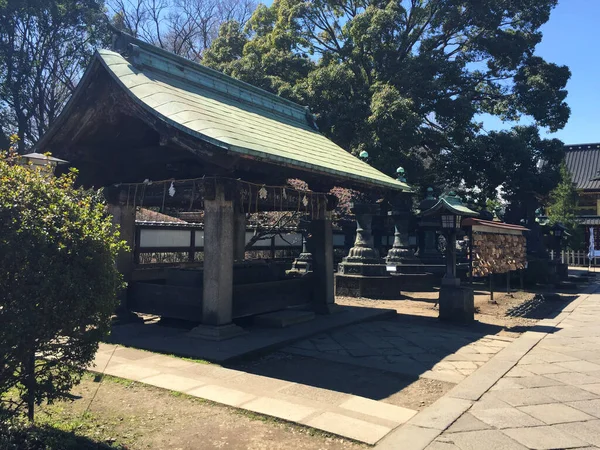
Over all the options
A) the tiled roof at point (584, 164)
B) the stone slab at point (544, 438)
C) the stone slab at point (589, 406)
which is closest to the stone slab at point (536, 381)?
the stone slab at point (589, 406)

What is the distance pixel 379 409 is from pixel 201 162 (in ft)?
14.8

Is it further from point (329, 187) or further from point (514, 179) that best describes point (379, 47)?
point (329, 187)

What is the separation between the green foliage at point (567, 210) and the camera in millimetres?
30375

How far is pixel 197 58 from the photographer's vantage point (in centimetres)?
2905

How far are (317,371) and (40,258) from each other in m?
3.72

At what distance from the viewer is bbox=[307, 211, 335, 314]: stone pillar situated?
30.2ft

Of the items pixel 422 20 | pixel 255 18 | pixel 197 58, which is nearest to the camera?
pixel 422 20

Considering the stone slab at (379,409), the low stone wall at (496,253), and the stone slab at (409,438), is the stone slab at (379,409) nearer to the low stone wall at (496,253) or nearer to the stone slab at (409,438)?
the stone slab at (409,438)

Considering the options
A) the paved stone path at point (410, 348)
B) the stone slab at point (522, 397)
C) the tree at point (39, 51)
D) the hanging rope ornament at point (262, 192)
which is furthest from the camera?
the tree at point (39, 51)

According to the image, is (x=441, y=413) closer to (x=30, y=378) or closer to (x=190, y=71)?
(x=30, y=378)

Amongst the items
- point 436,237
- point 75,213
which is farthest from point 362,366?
point 436,237

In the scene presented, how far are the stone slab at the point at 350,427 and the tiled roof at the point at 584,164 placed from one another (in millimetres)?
37052

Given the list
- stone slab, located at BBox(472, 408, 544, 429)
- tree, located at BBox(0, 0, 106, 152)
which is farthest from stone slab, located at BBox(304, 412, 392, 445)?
tree, located at BBox(0, 0, 106, 152)

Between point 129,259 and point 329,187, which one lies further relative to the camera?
point 329,187
